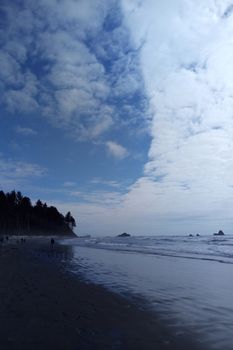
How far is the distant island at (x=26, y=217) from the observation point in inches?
4547

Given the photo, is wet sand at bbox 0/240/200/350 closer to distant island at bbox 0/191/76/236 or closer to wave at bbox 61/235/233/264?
wave at bbox 61/235/233/264

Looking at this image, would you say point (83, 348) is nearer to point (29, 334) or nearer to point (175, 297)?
point (29, 334)

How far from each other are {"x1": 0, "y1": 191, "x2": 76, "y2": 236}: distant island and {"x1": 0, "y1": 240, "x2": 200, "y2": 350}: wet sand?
98.7 m

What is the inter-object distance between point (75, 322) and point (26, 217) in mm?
132178

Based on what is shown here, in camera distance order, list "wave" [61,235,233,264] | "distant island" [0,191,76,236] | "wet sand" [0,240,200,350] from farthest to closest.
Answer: "distant island" [0,191,76,236]
"wave" [61,235,233,264]
"wet sand" [0,240,200,350]

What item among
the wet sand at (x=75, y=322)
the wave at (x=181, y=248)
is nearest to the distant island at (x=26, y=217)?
the wave at (x=181, y=248)

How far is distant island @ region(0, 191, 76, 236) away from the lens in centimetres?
11550

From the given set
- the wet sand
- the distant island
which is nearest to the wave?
the wet sand

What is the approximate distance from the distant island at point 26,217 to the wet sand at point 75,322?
9868 centimetres

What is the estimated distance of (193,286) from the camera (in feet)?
50.5

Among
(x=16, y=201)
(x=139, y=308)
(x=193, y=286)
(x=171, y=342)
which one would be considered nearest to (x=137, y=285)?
(x=193, y=286)

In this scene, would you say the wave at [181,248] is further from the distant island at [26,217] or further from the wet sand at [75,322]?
the distant island at [26,217]

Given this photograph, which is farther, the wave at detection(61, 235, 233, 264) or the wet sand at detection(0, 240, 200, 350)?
the wave at detection(61, 235, 233, 264)

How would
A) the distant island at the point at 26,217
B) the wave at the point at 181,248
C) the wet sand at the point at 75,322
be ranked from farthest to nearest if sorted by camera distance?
the distant island at the point at 26,217, the wave at the point at 181,248, the wet sand at the point at 75,322
